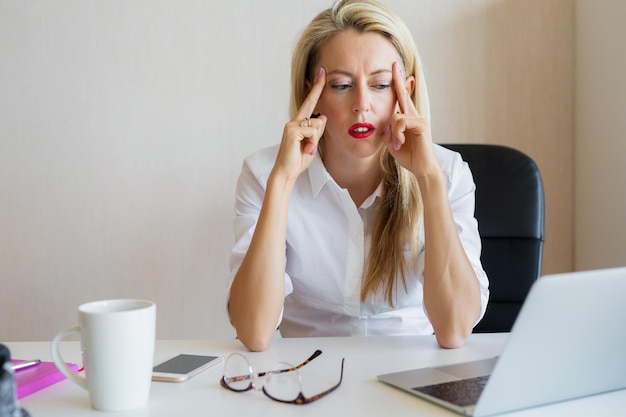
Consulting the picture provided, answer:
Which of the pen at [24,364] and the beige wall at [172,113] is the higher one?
the beige wall at [172,113]

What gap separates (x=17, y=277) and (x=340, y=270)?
4.06 feet

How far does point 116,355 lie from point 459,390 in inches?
15.3

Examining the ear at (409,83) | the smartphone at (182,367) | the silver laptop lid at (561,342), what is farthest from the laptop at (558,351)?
the ear at (409,83)

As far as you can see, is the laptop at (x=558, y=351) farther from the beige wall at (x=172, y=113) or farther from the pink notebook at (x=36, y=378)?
the beige wall at (x=172, y=113)

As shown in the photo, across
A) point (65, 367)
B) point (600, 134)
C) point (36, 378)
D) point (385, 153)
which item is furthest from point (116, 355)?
point (600, 134)

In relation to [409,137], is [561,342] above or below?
below

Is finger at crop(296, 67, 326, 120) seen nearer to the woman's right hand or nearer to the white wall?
the woman's right hand

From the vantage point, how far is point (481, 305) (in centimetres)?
124

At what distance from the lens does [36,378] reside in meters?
0.85

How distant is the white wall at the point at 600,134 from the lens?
184 cm

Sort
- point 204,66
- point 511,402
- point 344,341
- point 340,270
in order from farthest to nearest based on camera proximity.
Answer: point 204,66 → point 340,270 → point 344,341 → point 511,402

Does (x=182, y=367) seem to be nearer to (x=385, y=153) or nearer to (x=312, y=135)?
(x=312, y=135)

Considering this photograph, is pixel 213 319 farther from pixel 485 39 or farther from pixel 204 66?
pixel 485 39

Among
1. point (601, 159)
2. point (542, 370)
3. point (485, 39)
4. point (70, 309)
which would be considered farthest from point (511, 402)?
point (70, 309)
